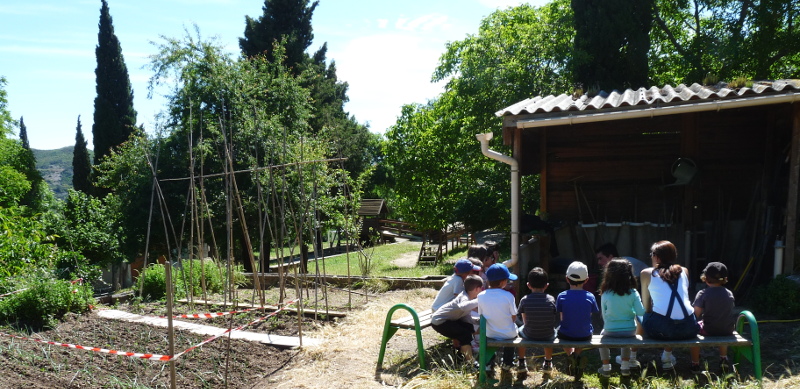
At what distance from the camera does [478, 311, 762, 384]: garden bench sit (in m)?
4.35

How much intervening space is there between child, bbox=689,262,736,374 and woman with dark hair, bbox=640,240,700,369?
0.10 m

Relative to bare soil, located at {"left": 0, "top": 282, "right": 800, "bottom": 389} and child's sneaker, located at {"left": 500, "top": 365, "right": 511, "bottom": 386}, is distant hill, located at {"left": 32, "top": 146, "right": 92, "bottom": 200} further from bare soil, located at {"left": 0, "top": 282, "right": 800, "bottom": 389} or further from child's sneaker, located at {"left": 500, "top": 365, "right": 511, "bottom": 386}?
child's sneaker, located at {"left": 500, "top": 365, "right": 511, "bottom": 386}

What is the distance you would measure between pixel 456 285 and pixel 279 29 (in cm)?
2285

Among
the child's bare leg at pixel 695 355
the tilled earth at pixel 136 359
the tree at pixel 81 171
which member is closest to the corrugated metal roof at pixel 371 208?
the tree at pixel 81 171

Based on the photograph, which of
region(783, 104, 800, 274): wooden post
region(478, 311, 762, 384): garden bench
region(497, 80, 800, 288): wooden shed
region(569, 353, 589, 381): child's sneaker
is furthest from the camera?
region(497, 80, 800, 288): wooden shed

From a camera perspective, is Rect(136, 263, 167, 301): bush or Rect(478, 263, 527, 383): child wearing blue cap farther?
Rect(136, 263, 167, 301): bush

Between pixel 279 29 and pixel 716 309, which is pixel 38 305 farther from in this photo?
pixel 279 29

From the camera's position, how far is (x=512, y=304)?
483 centimetres

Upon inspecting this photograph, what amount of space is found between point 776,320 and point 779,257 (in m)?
1.00

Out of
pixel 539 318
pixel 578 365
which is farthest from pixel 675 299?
pixel 539 318

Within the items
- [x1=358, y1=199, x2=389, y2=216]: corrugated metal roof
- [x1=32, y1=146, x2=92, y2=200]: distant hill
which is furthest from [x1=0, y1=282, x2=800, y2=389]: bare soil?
[x1=32, y1=146, x2=92, y2=200]: distant hill

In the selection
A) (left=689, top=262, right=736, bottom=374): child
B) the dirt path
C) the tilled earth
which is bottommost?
the tilled earth

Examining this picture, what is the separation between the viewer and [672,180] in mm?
8602

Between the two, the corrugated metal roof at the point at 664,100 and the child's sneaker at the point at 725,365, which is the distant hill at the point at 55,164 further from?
the child's sneaker at the point at 725,365
